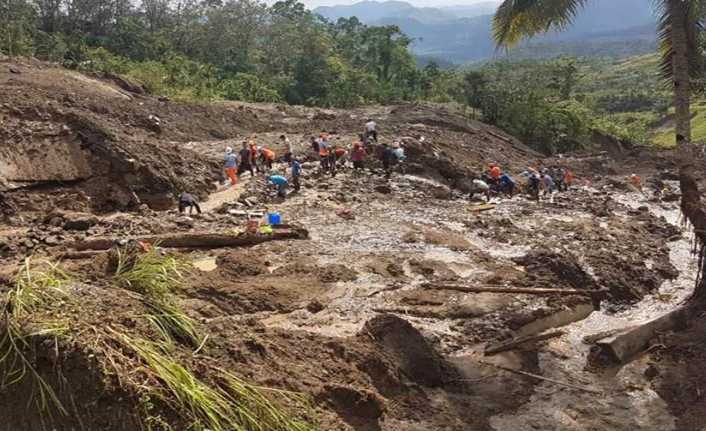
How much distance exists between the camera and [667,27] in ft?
36.6

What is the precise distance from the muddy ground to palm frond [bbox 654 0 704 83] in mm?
3783

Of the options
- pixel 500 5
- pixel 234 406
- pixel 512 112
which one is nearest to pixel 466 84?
pixel 512 112

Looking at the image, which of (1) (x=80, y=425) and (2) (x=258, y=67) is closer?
(1) (x=80, y=425)

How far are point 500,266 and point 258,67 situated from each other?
45648 mm

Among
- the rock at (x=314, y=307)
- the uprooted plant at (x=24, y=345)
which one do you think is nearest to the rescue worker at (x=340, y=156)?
the rock at (x=314, y=307)

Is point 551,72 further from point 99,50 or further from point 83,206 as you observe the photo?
point 83,206

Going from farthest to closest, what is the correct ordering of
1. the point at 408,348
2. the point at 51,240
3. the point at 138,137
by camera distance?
the point at 138,137 → the point at 51,240 → the point at 408,348

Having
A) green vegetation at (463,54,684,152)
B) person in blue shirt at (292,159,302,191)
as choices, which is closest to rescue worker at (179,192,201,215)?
person in blue shirt at (292,159,302,191)

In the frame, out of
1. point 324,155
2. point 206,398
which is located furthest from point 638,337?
point 324,155

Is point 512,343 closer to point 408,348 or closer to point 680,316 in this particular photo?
point 408,348

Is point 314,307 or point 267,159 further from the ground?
point 267,159

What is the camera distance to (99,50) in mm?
38969

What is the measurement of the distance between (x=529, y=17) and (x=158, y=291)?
27.8 ft

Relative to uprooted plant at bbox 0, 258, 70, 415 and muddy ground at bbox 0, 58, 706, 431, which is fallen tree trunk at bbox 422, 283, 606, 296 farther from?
uprooted plant at bbox 0, 258, 70, 415
